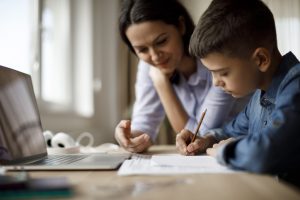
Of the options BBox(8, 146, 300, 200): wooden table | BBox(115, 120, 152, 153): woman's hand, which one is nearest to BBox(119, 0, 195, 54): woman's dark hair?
BBox(115, 120, 152, 153): woman's hand

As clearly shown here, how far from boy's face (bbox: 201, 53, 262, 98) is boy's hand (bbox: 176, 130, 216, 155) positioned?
0.20m

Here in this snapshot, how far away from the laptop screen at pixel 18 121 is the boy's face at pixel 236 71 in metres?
0.51

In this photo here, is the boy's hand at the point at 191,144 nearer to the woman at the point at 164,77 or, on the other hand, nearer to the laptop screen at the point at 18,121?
the woman at the point at 164,77

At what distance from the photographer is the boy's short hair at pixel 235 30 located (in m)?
1.01

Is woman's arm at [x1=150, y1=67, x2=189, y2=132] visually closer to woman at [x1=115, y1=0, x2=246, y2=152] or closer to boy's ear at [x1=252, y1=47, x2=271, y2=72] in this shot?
woman at [x1=115, y1=0, x2=246, y2=152]

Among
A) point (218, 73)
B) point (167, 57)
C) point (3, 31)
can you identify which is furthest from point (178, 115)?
point (3, 31)

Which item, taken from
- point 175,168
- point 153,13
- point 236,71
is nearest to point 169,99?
point 153,13

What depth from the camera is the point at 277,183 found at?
559 mm

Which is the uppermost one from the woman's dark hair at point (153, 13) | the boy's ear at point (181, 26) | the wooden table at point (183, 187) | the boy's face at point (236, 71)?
the woman's dark hair at point (153, 13)

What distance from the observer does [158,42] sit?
1456mm

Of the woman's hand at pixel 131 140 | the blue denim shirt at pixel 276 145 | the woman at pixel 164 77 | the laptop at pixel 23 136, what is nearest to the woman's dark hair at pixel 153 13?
the woman at pixel 164 77

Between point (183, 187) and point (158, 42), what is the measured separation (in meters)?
0.98

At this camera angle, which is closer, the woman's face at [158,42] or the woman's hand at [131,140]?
the woman's hand at [131,140]

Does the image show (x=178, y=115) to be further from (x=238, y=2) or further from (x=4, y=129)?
(x=4, y=129)
